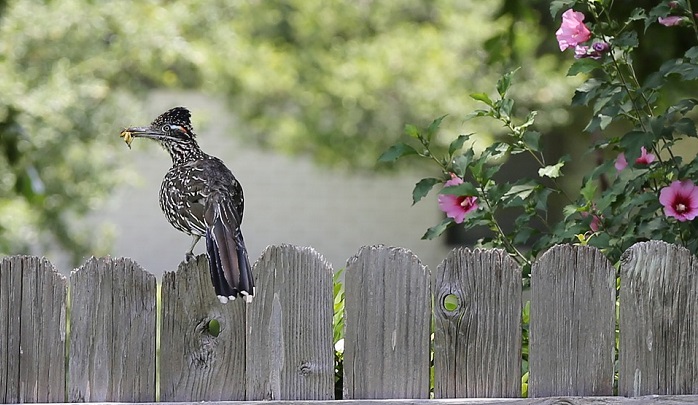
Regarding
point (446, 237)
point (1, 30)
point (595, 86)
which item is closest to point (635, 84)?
point (595, 86)

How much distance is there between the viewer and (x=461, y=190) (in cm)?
293

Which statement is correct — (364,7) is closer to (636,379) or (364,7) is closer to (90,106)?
(90,106)

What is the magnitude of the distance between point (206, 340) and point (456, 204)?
881 mm

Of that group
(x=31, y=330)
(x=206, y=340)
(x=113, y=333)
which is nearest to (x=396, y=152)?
(x=206, y=340)

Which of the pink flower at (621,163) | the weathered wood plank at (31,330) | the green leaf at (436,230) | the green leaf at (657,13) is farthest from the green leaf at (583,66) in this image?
the weathered wood plank at (31,330)

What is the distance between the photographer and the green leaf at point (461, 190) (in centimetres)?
292

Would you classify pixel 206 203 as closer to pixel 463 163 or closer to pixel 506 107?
pixel 463 163

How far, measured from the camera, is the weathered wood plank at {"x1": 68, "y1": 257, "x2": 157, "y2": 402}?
2.65 meters

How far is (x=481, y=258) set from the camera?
264 cm

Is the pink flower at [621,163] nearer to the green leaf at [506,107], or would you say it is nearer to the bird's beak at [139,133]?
the green leaf at [506,107]

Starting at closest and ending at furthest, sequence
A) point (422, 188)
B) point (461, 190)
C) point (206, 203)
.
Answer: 1. point (206, 203)
2. point (461, 190)
3. point (422, 188)

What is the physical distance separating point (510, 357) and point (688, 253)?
0.52 metres

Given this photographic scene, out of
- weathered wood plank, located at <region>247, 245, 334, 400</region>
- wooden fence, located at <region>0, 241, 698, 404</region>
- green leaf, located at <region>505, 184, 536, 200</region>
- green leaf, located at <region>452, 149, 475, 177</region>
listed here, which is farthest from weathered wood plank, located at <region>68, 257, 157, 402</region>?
green leaf, located at <region>505, 184, 536, 200</region>

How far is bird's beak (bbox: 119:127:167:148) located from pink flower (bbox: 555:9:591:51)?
4.09ft
